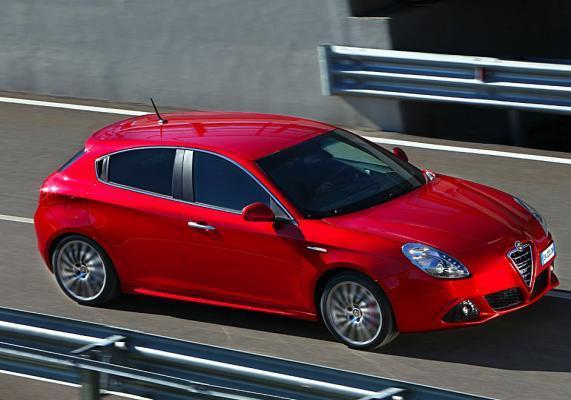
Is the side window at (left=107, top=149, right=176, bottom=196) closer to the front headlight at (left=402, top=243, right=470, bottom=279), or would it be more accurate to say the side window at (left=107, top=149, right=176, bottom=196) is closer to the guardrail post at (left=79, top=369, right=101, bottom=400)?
the front headlight at (left=402, top=243, right=470, bottom=279)

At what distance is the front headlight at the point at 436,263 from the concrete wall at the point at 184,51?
21.9 feet

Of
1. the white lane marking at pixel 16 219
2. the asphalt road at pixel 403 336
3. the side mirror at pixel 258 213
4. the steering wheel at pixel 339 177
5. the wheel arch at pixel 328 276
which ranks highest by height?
the steering wheel at pixel 339 177

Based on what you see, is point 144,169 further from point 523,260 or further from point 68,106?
point 68,106

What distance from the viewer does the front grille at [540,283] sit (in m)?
8.43

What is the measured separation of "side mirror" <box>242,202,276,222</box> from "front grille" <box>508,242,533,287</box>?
63.0 inches

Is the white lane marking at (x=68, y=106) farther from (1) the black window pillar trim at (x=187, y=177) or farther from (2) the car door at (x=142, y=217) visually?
(1) the black window pillar trim at (x=187, y=177)

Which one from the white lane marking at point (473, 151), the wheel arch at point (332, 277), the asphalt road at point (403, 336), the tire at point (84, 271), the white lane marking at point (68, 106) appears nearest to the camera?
the asphalt road at point (403, 336)

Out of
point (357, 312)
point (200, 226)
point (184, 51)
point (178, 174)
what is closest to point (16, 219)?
point (178, 174)

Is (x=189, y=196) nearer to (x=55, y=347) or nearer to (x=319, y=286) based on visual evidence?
(x=319, y=286)

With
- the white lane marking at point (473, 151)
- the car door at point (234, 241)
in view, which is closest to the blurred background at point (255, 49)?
the white lane marking at point (473, 151)

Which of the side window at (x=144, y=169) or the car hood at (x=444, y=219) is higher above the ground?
the side window at (x=144, y=169)

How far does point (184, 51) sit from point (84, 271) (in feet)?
22.1

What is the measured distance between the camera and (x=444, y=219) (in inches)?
332

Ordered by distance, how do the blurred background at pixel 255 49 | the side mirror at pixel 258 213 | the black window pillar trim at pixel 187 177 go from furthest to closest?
the blurred background at pixel 255 49 < the black window pillar trim at pixel 187 177 < the side mirror at pixel 258 213
